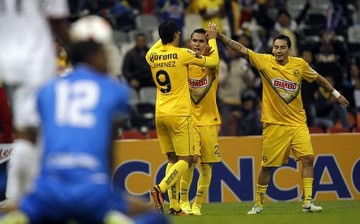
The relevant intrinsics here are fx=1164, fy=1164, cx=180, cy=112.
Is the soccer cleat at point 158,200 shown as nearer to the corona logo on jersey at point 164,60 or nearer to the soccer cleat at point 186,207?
the soccer cleat at point 186,207

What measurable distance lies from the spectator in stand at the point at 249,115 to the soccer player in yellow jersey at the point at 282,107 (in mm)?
4541

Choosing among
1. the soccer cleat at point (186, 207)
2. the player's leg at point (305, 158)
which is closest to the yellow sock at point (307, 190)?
the player's leg at point (305, 158)

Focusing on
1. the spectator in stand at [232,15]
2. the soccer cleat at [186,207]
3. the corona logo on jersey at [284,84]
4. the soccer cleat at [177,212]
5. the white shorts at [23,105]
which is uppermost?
the spectator in stand at [232,15]

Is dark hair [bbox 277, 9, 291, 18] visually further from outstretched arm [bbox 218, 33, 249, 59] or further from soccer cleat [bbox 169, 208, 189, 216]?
soccer cleat [bbox 169, 208, 189, 216]

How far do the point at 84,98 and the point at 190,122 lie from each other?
8.06m

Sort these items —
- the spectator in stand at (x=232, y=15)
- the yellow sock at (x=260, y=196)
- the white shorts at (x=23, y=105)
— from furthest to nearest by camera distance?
the spectator in stand at (x=232, y=15) → the yellow sock at (x=260, y=196) → the white shorts at (x=23, y=105)

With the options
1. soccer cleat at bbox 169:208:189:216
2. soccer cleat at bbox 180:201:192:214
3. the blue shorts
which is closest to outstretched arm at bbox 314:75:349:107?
soccer cleat at bbox 180:201:192:214

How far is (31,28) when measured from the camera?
937 centimetres

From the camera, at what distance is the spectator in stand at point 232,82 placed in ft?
70.7

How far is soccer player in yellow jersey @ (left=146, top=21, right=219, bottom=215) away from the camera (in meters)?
15.1

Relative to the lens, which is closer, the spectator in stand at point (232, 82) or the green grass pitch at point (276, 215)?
the green grass pitch at point (276, 215)

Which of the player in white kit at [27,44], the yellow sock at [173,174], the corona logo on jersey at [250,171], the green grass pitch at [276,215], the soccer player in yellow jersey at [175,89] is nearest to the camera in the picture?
the player in white kit at [27,44]

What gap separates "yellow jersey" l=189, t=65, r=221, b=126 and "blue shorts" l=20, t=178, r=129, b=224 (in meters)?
8.69

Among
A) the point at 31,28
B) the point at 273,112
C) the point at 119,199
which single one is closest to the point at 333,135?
the point at 273,112
